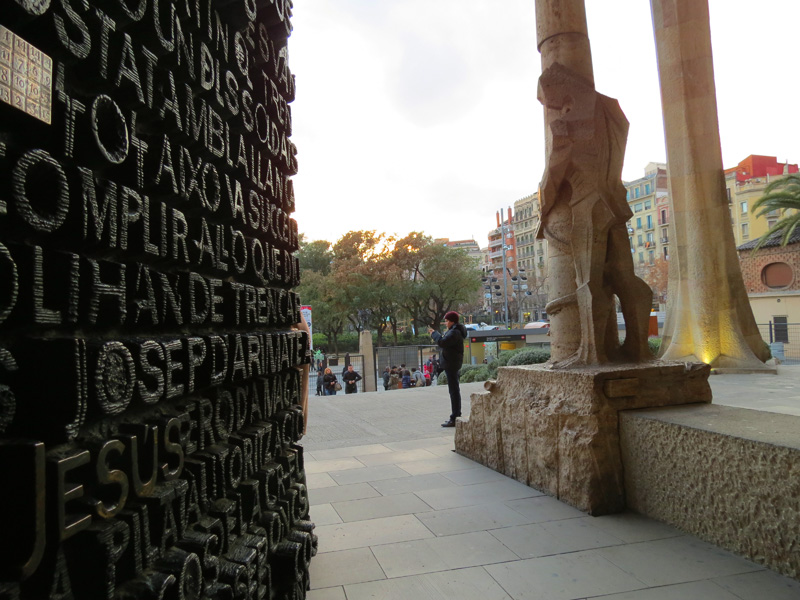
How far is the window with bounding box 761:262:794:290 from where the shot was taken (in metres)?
27.5

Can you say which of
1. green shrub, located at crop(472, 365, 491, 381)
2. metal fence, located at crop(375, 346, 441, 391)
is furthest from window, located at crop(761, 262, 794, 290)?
green shrub, located at crop(472, 365, 491, 381)

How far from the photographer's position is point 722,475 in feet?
11.2

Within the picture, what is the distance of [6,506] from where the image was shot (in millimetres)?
1032

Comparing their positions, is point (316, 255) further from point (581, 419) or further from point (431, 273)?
point (581, 419)

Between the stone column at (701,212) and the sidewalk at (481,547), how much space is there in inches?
318

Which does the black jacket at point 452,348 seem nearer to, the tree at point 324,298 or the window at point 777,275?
the window at point 777,275

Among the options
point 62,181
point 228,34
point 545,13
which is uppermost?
point 545,13

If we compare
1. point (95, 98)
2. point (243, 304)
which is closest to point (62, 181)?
point (95, 98)

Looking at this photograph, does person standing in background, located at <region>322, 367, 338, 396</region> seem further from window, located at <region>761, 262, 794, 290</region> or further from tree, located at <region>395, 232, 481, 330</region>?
window, located at <region>761, 262, 794, 290</region>

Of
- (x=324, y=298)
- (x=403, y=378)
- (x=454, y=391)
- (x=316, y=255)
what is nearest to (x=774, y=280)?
(x=403, y=378)

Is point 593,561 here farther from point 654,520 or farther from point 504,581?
point 654,520

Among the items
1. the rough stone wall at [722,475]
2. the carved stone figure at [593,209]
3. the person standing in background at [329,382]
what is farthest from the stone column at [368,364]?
the rough stone wall at [722,475]

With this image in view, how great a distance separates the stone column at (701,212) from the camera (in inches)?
464

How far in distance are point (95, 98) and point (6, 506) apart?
0.84 m
